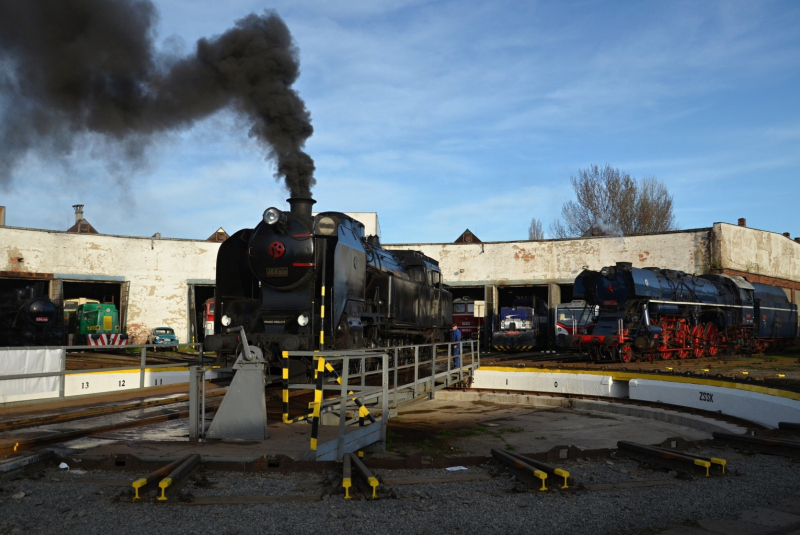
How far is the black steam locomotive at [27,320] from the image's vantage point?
80.3 ft

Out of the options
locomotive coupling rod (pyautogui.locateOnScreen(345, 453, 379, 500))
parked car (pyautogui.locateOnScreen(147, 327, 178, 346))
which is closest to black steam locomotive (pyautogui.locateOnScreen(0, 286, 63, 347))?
parked car (pyautogui.locateOnScreen(147, 327, 178, 346))

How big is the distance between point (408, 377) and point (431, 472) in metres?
7.13

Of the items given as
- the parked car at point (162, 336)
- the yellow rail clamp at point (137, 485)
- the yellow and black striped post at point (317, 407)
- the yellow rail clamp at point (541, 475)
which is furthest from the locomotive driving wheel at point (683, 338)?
the parked car at point (162, 336)

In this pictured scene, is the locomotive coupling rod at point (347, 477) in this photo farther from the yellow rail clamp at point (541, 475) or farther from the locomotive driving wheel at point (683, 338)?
the locomotive driving wheel at point (683, 338)

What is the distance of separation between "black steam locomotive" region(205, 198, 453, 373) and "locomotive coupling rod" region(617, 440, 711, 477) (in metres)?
5.13

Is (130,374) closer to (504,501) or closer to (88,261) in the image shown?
(504,501)

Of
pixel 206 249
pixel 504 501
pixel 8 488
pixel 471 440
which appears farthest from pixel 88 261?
pixel 504 501

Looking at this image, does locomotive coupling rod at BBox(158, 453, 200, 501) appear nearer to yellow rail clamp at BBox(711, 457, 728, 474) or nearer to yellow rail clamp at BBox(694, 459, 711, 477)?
yellow rail clamp at BBox(694, 459, 711, 477)

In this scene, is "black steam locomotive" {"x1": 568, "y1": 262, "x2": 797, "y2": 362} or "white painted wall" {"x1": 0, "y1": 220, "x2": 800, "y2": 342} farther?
"white painted wall" {"x1": 0, "y1": 220, "x2": 800, "y2": 342}

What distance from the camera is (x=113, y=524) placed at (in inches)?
185

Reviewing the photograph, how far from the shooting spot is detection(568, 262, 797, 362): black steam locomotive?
1989cm

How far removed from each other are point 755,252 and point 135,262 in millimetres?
Result: 29347

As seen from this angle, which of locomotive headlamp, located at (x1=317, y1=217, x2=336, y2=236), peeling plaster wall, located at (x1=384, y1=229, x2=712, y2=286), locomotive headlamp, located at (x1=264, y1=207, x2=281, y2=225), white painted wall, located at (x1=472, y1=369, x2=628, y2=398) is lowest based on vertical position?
white painted wall, located at (x1=472, y1=369, x2=628, y2=398)

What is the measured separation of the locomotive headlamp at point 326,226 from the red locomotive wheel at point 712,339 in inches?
685
